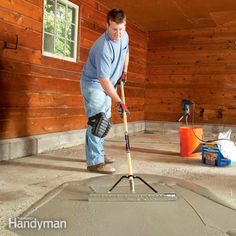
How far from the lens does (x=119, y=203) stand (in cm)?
203

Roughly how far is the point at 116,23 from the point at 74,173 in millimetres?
1309

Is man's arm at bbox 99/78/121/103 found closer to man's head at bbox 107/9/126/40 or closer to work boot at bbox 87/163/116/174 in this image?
man's head at bbox 107/9/126/40

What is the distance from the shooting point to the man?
8.64 ft

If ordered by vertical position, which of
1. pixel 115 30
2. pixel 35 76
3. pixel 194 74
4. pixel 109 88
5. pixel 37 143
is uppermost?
pixel 194 74

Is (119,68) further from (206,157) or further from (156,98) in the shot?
(156,98)

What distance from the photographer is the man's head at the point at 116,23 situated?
2.51 meters

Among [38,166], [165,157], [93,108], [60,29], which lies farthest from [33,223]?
[60,29]

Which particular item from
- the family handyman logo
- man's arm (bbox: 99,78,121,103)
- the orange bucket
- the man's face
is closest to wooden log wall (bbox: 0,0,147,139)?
the man's face

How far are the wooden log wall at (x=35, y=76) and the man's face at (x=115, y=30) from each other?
1256 mm

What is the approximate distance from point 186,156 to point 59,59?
6.43ft

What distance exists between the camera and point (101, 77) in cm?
258

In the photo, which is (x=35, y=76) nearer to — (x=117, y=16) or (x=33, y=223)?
(x=117, y=16)

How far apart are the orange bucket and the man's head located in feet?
5.38

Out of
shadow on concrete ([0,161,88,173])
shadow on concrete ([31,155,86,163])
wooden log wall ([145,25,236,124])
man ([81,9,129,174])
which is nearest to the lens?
man ([81,9,129,174])
